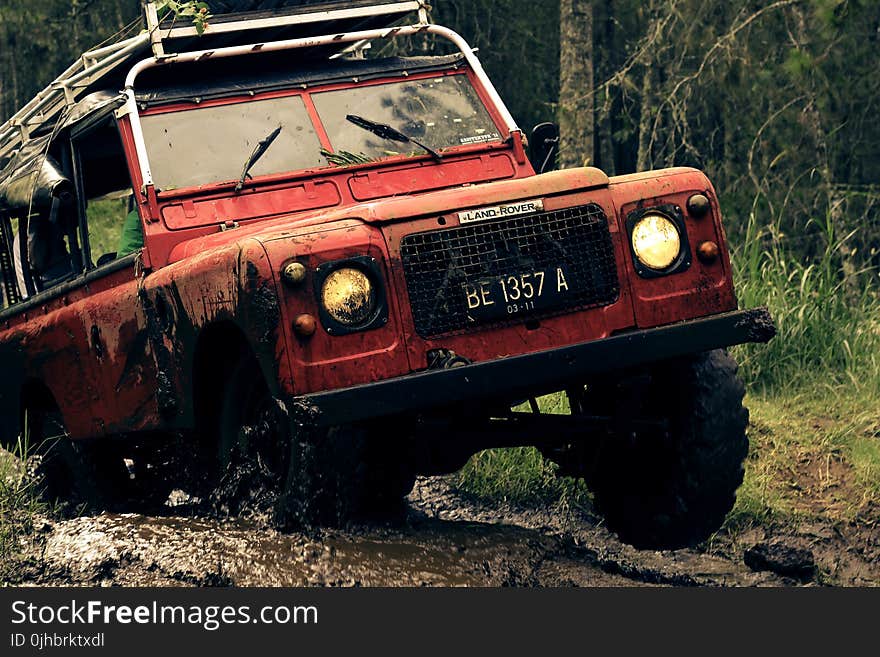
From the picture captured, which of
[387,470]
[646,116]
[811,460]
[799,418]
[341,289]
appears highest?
[646,116]

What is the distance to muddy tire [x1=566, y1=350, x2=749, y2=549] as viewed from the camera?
5238 mm

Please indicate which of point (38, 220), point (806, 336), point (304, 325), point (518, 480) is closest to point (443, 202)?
point (304, 325)

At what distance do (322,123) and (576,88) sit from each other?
697cm

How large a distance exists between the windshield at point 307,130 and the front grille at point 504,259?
135 centimetres

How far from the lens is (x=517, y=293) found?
16.0 feet

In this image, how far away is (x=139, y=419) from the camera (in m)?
5.92

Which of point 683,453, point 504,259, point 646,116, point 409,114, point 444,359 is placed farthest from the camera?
point 646,116

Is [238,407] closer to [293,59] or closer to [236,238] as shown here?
[236,238]

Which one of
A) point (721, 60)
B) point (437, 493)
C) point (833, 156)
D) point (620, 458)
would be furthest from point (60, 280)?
point (833, 156)

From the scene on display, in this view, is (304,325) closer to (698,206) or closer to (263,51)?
(698,206)

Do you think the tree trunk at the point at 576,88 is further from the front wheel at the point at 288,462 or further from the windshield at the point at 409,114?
the front wheel at the point at 288,462

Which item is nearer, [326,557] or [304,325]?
[304,325]

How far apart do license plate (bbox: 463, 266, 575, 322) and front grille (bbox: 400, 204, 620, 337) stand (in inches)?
0.6

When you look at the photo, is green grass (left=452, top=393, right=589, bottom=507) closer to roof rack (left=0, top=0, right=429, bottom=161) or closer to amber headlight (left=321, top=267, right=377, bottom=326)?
roof rack (left=0, top=0, right=429, bottom=161)
